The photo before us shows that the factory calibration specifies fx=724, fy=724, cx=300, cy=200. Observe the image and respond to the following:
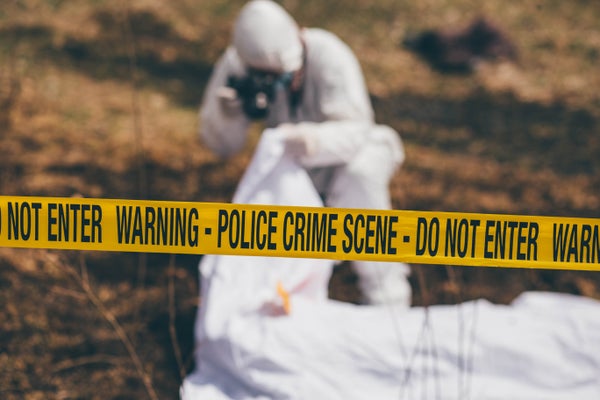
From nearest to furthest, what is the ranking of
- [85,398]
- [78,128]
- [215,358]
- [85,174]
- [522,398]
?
[522,398], [215,358], [85,398], [85,174], [78,128]

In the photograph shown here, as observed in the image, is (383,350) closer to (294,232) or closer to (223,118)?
(294,232)

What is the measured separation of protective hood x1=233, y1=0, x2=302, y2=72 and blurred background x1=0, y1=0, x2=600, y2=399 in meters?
0.93

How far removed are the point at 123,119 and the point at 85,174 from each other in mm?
910

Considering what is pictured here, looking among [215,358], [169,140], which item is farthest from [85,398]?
[169,140]

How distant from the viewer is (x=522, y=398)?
7.37 feet

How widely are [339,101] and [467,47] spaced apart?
11.4 feet

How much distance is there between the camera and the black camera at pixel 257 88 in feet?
9.59

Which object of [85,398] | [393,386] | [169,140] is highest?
[169,140]

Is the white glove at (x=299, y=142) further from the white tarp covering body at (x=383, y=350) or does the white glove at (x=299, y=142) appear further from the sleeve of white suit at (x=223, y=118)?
the white tarp covering body at (x=383, y=350)

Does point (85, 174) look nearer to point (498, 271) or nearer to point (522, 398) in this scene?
point (498, 271)

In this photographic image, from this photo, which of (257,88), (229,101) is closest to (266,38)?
(257,88)

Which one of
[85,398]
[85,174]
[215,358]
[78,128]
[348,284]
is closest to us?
A: [215,358]

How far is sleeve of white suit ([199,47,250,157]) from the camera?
312 centimetres

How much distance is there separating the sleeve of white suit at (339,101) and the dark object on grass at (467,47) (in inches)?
127
